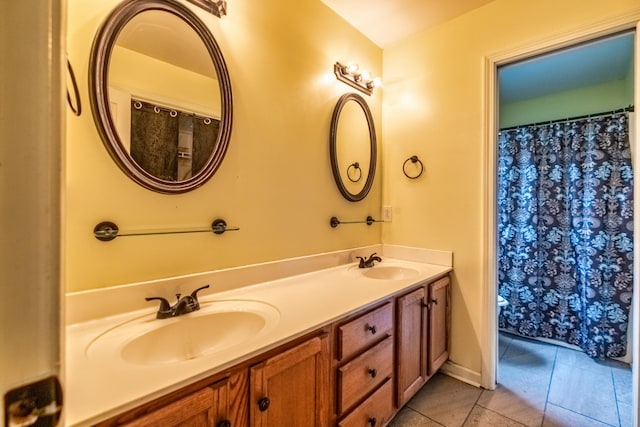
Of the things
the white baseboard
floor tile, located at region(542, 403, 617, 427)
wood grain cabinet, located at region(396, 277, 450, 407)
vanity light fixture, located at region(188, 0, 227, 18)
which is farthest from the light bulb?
floor tile, located at region(542, 403, 617, 427)

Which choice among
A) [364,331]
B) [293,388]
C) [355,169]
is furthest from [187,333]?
[355,169]

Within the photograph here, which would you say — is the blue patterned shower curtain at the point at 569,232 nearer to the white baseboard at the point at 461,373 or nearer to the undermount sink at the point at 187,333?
the white baseboard at the point at 461,373

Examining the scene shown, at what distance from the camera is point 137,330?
1.00 meters

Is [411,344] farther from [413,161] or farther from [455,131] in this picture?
[455,131]

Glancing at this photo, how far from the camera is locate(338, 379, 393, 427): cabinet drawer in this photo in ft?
4.08

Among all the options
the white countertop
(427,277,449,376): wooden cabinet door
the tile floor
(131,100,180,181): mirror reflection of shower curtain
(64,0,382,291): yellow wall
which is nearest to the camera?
the white countertop

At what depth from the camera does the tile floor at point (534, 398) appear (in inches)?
64.1

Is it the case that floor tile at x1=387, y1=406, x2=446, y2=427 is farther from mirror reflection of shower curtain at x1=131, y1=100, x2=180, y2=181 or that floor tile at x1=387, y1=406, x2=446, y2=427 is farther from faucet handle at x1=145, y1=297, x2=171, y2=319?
mirror reflection of shower curtain at x1=131, y1=100, x2=180, y2=181

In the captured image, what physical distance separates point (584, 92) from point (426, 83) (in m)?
1.60

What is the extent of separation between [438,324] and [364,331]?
2.78 ft

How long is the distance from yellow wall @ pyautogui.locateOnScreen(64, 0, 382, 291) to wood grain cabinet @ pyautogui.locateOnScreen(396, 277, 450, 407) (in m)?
0.59

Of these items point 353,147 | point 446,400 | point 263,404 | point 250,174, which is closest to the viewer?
point 263,404

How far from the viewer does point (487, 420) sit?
1624 mm

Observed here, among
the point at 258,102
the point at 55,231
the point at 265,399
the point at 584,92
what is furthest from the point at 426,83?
the point at 55,231
